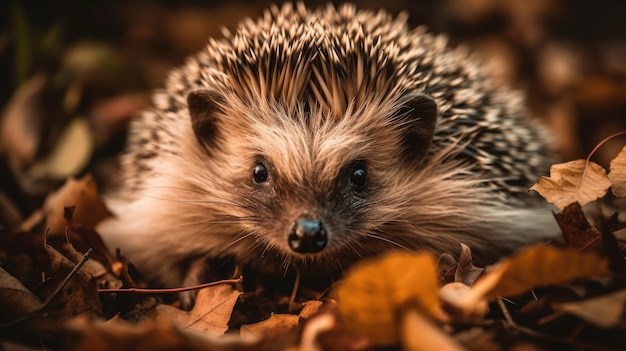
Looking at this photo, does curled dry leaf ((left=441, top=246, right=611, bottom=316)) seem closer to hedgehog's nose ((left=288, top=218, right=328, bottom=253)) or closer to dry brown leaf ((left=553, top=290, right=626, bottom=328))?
dry brown leaf ((left=553, top=290, right=626, bottom=328))

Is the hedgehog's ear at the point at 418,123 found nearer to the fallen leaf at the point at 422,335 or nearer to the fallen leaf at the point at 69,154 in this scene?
the fallen leaf at the point at 422,335

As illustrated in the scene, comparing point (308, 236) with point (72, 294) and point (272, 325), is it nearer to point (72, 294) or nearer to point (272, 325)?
point (272, 325)

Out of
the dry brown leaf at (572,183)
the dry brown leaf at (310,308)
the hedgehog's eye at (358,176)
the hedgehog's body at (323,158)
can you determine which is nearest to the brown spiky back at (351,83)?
the hedgehog's body at (323,158)

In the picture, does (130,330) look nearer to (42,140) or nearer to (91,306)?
(91,306)

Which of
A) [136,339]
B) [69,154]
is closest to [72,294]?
[136,339]

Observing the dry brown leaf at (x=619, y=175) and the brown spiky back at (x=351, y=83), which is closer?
the dry brown leaf at (x=619, y=175)

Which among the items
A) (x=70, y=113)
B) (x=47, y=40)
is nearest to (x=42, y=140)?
(x=70, y=113)
